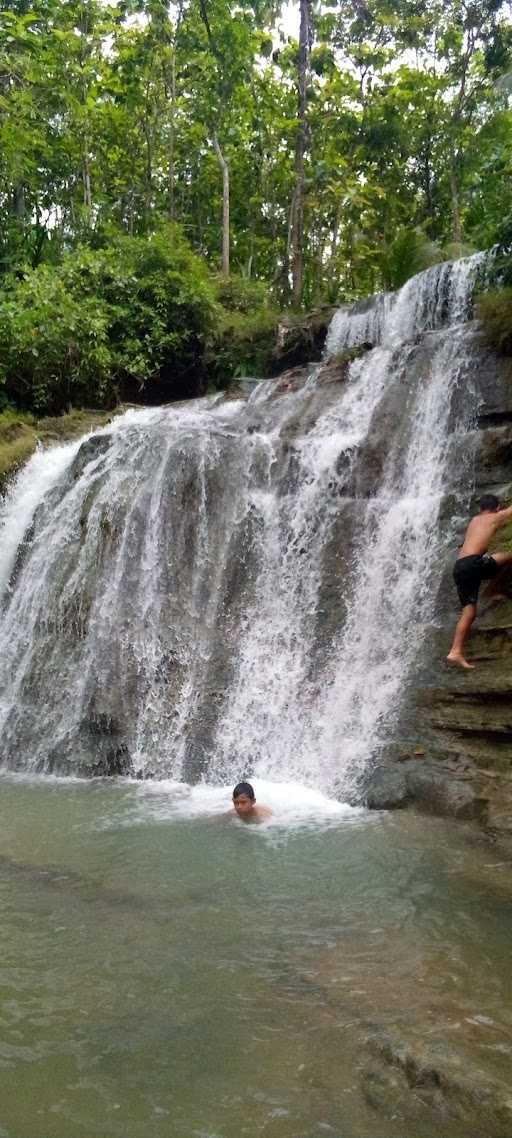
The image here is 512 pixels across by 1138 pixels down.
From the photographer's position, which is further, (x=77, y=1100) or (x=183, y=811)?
(x=183, y=811)

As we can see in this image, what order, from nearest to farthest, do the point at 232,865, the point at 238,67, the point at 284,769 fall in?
the point at 232,865 < the point at 284,769 < the point at 238,67

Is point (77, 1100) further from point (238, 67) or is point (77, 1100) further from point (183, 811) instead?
point (238, 67)

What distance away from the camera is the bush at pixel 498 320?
10.6 meters

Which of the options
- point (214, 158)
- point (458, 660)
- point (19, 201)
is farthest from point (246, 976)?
point (214, 158)

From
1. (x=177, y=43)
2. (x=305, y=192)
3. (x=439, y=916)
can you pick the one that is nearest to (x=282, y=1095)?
(x=439, y=916)

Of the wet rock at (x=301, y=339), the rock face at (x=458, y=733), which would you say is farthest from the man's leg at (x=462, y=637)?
the wet rock at (x=301, y=339)

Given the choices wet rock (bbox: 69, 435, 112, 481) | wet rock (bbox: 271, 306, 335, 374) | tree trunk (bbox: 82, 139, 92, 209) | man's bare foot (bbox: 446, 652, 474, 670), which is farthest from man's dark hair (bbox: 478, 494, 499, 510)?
tree trunk (bbox: 82, 139, 92, 209)

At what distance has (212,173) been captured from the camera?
26062mm

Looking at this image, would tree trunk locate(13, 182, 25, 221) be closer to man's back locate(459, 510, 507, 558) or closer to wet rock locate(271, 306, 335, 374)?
wet rock locate(271, 306, 335, 374)

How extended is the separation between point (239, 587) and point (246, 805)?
13.2ft

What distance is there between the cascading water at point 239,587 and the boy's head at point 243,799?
1295 mm

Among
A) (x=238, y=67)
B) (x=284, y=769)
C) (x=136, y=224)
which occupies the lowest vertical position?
(x=284, y=769)

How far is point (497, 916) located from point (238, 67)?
24.0 meters

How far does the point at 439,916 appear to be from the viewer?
465 centimetres
